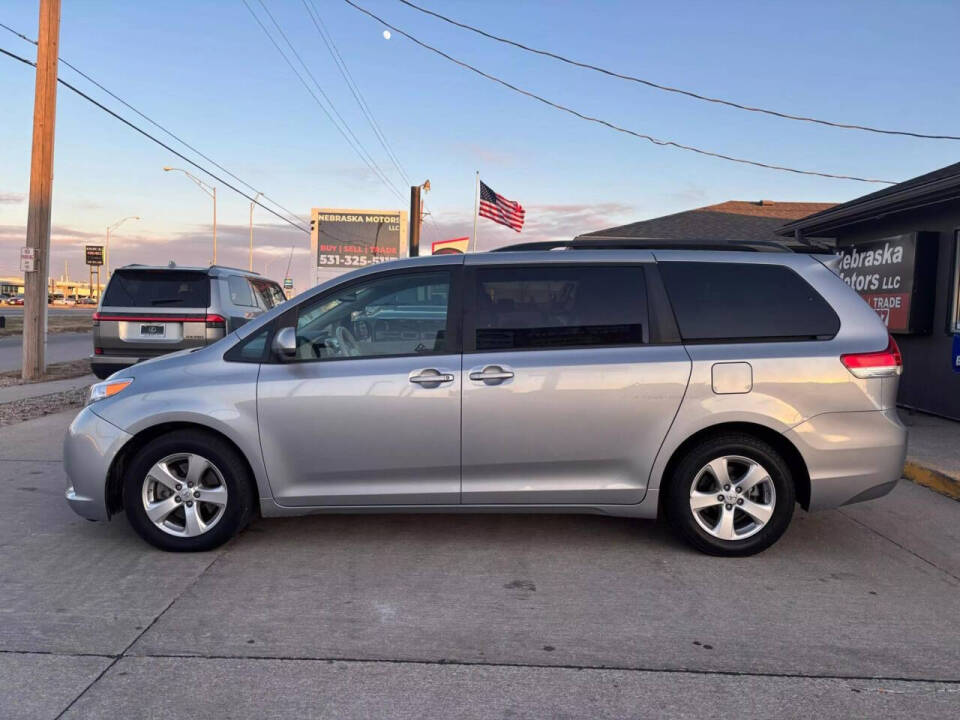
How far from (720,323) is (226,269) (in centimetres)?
811

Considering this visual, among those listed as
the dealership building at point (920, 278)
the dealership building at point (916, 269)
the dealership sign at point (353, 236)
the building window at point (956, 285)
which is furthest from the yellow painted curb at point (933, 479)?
the dealership sign at point (353, 236)

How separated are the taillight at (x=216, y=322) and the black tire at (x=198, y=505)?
591 cm

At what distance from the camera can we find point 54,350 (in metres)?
22.0

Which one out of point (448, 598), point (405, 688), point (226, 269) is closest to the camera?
point (405, 688)

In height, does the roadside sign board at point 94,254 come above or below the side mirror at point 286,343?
above

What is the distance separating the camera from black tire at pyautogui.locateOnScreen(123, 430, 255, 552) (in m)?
4.54

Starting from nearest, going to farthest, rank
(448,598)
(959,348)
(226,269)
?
1. (448,598)
2. (959,348)
3. (226,269)

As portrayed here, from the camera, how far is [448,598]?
3.98 metres

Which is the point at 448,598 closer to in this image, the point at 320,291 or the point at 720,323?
the point at 320,291

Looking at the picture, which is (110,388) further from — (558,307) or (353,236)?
(353,236)

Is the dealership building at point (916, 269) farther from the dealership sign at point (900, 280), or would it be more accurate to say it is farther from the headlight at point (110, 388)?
the headlight at point (110, 388)

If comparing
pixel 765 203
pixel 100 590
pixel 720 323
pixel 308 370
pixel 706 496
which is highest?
pixel 765 203

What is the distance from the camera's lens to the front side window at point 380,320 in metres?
4.64

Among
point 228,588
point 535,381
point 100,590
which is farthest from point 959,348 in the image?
point 100,590
